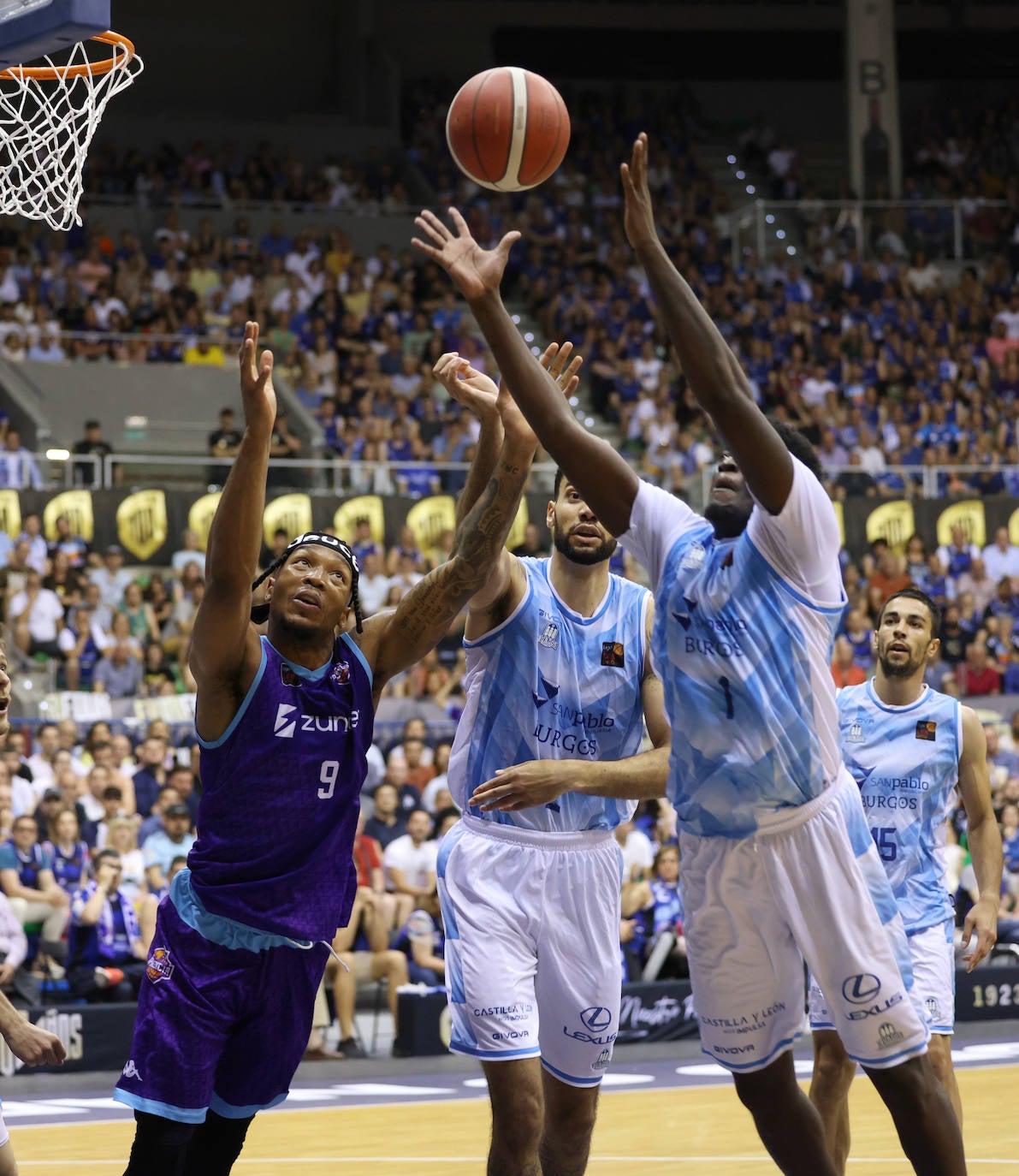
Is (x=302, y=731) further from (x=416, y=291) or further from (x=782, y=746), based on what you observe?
(x=416, y=291)

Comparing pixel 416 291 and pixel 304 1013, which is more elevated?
pixel 416 291

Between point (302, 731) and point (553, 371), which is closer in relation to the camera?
point (302, 731)

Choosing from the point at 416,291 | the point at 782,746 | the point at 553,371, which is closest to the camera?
the point at 782,746

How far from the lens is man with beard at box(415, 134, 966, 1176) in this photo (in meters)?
4.62

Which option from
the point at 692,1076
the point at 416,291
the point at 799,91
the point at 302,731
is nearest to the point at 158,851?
the point at 692,1076

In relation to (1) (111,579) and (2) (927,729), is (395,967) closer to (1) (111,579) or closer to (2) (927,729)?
(2) (927,729)

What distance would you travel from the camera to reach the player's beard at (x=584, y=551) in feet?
20.1

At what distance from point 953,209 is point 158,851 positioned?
59.7 ft

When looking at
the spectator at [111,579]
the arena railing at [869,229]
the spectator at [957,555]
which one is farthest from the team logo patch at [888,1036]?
the arena railing at [869,229]

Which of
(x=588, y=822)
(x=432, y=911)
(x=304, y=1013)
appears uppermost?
(x=588, y=822)

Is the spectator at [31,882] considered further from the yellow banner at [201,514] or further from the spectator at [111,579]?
the yellow banner at [201,514]

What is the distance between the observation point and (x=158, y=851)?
11969 millimetres

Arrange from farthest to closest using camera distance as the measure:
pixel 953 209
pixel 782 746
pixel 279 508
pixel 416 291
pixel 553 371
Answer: pixel 953 209
pixel 416 291
pixel 279 508
pixel 553 371
pixel 782 746

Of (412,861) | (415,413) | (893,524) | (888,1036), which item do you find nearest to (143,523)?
(415,413)
